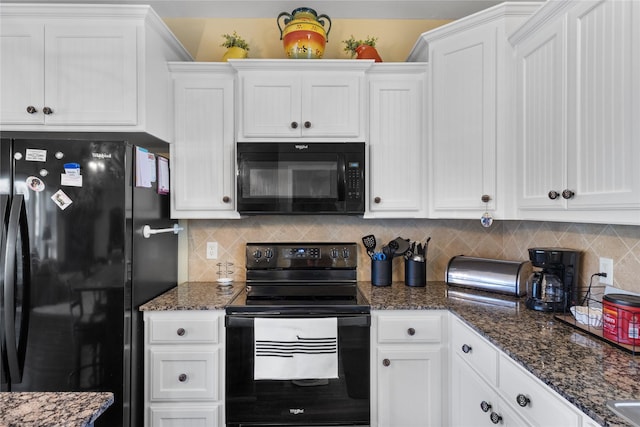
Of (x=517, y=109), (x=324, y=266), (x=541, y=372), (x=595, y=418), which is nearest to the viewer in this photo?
(x=595, y=418)

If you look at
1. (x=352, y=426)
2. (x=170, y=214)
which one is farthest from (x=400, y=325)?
(x=170, y=214)

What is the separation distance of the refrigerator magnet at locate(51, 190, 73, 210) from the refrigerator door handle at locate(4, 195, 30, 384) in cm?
13

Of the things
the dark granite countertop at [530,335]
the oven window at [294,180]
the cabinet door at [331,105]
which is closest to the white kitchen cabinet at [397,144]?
the cabinet door at [331,105]

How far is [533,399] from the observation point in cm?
105

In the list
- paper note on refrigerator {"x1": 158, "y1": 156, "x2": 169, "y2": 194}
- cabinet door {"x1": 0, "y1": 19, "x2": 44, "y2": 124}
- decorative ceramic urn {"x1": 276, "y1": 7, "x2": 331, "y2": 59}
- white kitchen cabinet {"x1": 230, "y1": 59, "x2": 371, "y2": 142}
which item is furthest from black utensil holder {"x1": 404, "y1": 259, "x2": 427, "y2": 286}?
cabinet door {"x1": 0, "y1": 19, "x2": 44, "y2": 124}

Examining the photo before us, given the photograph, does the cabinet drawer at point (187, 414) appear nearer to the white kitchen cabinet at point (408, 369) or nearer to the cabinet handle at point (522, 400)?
the white kitchen cabinet at point (408, 369)

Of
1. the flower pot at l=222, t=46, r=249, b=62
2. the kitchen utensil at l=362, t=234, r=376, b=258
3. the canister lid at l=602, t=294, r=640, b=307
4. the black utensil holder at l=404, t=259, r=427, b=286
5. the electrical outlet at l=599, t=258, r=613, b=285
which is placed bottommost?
the black utensil holder at l=404, t=259, r=427, b=286

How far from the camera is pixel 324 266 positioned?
2.25 m

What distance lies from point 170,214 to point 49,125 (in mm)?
741

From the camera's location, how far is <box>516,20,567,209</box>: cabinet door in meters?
1.41

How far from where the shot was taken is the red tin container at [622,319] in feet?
3.76

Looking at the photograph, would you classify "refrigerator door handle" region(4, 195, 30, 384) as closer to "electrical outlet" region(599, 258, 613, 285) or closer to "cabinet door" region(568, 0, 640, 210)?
"cabinet door" region(568, 0, 640, 210)

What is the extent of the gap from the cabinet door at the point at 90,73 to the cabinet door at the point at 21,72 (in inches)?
1.6

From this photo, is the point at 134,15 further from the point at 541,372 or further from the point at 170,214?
the point at 541,372
